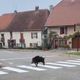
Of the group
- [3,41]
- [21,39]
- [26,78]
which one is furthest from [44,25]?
[26,78]

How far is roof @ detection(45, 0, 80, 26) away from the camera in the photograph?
7138cm

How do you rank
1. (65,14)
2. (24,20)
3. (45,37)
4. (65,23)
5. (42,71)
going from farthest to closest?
(24,20), (45,37), (65,14), (65,23), (42,71)

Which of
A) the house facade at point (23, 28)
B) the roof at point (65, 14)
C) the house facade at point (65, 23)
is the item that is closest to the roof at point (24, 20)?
the house facade at point (23, 28)

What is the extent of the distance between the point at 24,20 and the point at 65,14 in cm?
1381

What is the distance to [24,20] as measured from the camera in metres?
84.9

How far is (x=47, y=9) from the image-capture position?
81.6 meters

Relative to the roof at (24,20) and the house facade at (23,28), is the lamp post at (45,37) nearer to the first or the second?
the house facade at (23,28)

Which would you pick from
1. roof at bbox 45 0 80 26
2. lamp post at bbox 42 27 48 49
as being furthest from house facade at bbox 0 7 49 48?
roof at bbox 45 0 80 26

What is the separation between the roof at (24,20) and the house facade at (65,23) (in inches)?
149

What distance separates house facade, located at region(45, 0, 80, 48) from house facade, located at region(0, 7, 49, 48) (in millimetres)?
4027

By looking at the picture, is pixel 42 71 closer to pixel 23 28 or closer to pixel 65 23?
pixel 65 23

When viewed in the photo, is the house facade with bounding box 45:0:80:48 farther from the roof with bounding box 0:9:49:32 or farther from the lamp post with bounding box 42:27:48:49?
the roof with bounding box 0:9:49:32

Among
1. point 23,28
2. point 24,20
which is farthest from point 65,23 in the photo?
point 24,20

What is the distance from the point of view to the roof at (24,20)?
3164 inches
